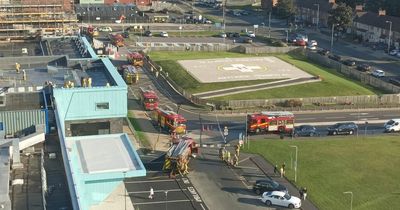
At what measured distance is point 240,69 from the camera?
74125 mm

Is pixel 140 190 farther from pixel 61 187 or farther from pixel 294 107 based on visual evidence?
pixel 294 107

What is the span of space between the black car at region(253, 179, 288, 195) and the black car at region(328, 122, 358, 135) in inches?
568

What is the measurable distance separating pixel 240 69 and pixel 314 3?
51175 millimetres

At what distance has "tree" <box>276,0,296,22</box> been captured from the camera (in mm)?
117006

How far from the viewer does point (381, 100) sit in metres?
61.3

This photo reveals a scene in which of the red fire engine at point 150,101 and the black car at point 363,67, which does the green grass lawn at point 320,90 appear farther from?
the red fire engine at point 150,101

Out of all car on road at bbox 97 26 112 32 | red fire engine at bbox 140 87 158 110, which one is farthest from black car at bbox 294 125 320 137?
car on road at bbox 97 26 112 32

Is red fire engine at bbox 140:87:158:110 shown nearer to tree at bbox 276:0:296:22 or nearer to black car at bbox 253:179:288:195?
black car at bbox 253:179:288:195

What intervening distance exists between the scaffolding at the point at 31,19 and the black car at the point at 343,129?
29.5 metres

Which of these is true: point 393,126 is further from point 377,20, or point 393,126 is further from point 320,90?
point 377,20

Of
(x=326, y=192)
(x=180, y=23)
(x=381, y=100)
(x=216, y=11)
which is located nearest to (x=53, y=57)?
(x=326, y=192)

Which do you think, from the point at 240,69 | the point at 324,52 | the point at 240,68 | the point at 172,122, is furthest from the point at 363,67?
the point at 172,122

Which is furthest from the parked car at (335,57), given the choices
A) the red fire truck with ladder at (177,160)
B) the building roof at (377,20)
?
the red fire truck with ladder at (177,160)

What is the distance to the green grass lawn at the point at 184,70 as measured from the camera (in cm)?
6519
